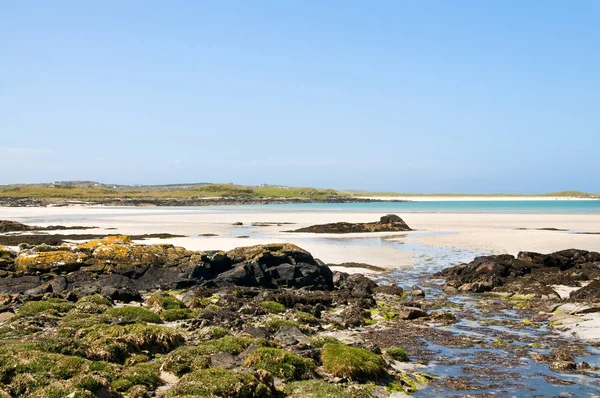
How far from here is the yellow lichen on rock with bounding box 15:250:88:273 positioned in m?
23.1

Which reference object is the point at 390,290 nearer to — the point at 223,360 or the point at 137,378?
the point at 223,360

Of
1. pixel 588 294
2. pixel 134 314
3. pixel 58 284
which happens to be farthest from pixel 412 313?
pixel 58 284

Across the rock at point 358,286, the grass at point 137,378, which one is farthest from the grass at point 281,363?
the rock at point 358,286

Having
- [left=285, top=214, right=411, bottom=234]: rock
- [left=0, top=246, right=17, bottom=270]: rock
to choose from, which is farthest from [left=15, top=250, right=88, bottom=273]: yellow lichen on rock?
[left=285, top=214, right=411, bottom=234]: rock

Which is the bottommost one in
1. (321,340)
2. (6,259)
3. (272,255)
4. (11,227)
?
(11,227)

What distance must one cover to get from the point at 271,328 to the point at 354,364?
4180 mm

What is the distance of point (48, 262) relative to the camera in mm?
23406

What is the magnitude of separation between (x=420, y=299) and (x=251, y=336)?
9952 millimetres

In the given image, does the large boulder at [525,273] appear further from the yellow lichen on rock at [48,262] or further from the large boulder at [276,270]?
the yellow lichen on rock at [48,262]

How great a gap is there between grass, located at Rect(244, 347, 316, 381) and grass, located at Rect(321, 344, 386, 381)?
0.48 m

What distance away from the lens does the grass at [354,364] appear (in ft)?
37.3

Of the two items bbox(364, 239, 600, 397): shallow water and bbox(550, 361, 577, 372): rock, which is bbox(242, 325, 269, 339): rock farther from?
bbox(550, 361, 577, 372): rock

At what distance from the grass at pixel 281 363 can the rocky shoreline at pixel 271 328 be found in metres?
0.03

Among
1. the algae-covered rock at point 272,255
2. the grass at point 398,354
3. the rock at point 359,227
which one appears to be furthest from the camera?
the rock at point 359,227
